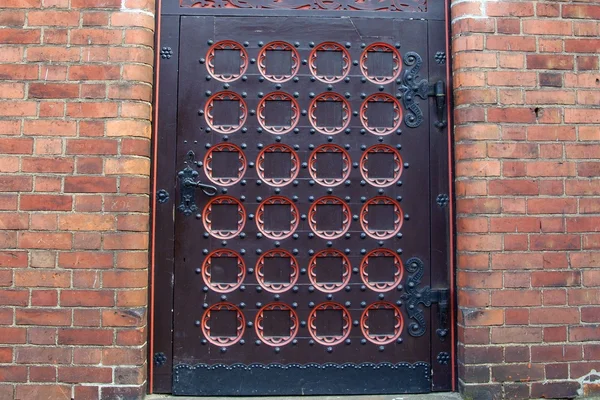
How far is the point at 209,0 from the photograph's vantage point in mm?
3268

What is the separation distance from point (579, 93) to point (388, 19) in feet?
3.93

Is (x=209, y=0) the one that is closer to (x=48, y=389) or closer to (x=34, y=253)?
(x=34, y=253)

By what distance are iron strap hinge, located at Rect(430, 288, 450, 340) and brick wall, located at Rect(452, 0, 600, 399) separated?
0.12 meters

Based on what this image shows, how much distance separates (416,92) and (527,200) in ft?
2.99

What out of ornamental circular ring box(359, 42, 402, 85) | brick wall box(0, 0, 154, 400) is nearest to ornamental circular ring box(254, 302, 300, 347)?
brick wall box(0, 0, 154, 400)

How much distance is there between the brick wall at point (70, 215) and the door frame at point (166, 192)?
156 mm

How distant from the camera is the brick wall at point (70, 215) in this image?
2891 millimetres

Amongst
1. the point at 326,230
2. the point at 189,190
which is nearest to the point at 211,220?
the point at 189,190

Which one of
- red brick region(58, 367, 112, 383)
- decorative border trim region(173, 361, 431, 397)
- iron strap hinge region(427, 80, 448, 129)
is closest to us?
red brick region(58, 367, 112, 383)

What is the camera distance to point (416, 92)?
3260 mm

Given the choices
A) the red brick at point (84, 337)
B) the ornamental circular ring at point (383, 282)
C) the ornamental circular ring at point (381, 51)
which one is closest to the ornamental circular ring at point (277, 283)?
the ornamental circular ring at point (383, 282)

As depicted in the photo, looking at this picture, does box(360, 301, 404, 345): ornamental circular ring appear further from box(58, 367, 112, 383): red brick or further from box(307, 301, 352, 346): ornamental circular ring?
box(58, 367, 112, 383): red brick

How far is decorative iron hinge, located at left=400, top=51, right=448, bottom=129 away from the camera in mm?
3232

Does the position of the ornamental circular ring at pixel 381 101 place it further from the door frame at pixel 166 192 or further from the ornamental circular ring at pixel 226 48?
the ornamental circular ring at pixel 226 48
